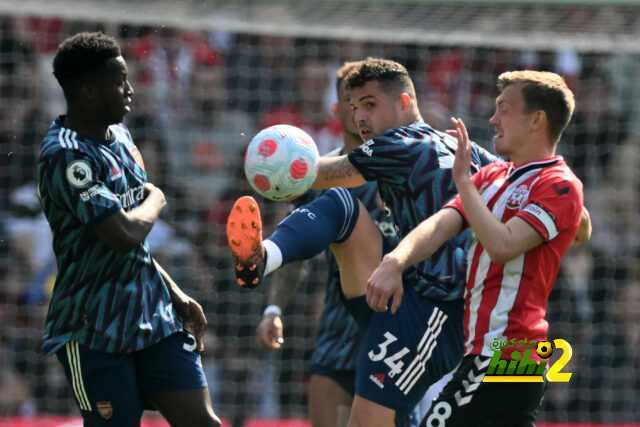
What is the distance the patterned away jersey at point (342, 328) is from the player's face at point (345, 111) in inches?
12.6

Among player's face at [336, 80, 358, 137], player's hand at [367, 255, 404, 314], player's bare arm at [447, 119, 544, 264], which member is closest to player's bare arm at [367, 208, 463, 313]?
player's hand at [367, 255, 404, 314]

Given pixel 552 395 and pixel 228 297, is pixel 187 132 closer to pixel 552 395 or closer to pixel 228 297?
pixel 228 297

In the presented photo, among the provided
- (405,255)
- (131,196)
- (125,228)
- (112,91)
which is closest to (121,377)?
(125,228)

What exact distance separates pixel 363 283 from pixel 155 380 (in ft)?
3.33

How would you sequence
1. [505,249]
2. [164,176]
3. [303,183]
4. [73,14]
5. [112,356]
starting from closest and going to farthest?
[505,249] → [112,356] → [303,183] → [73,14] → [164,176]

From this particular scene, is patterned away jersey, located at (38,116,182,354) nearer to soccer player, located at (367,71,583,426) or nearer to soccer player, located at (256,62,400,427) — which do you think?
soccer player, located at (367,71,583,426)

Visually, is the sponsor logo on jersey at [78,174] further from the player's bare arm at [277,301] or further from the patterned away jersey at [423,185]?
the player's bare arm at [277,301]

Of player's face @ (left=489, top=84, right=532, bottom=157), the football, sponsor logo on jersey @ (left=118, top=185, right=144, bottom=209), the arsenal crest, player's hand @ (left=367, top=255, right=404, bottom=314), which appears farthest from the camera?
the football

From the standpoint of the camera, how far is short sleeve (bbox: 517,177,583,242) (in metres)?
3.48

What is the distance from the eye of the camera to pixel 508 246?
3436 millimetres

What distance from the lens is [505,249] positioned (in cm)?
344

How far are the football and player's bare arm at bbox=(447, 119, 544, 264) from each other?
963mm

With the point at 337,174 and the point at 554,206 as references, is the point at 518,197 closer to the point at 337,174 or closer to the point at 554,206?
the point at 554,206

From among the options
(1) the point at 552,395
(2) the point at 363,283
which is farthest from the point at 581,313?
(2) the point at 363,283
